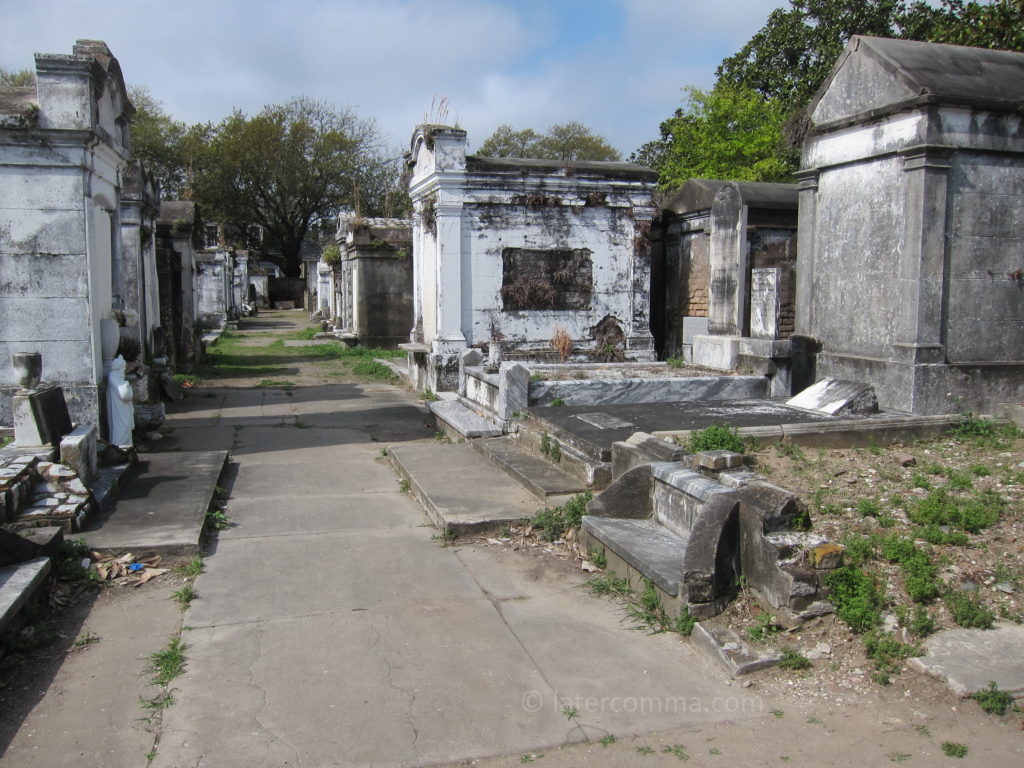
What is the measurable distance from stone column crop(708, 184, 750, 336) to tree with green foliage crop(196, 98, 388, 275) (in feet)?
112

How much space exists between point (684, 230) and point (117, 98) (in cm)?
767

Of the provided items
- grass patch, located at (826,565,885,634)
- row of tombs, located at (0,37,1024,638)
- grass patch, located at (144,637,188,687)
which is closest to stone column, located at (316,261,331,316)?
row of tombs, located at (0,37,1024,638)

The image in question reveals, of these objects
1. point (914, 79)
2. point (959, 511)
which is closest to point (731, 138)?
point (914, 79)

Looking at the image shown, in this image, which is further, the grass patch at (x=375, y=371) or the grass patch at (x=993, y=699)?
the grass patch at (x=375, y=371)

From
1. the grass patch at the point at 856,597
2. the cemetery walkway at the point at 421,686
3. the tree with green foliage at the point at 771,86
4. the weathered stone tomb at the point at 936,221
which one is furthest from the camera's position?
the tree with green foliage at the point at 771,86

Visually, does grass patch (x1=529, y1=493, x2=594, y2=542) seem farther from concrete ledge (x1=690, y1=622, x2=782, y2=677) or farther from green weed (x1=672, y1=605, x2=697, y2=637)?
concrete ledge (x1=690, y1=622, x2=782, y2=677)

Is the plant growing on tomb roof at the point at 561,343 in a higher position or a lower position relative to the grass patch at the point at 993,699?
higher

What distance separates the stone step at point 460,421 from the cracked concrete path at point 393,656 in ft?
6.76

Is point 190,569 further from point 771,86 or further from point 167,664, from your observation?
point 771,86

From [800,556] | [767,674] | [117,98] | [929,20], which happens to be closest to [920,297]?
[800,556]

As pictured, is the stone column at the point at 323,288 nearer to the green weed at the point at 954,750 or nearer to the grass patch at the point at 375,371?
the grass patch at the point at 375,371

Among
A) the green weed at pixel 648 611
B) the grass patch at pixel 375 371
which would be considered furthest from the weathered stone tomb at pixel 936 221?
the grass patch at pixel 375 371

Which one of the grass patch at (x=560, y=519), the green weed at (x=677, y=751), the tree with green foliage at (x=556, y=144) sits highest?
the tree with green foliage at (x=556, y=144)

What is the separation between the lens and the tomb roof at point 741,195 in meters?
10.5
